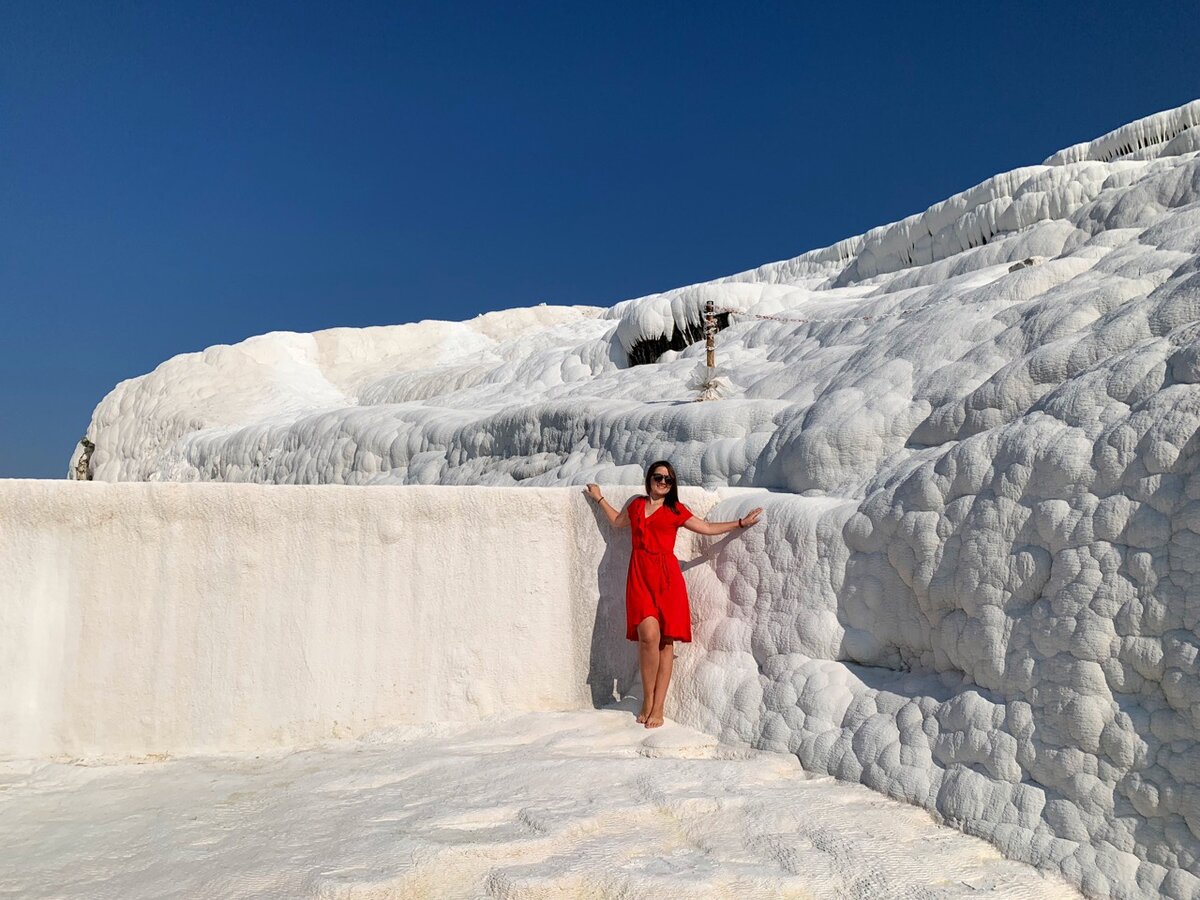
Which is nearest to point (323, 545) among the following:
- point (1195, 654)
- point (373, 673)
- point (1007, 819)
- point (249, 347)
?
point (373, 673)

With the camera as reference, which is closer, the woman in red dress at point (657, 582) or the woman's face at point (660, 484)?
the woman in red dress at point (657, 582)

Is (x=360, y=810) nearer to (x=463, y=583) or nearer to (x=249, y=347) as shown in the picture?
(x=463, y=583)

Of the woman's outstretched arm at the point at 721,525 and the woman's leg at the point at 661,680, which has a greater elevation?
the woman's outstretched arm at the point at 721,525

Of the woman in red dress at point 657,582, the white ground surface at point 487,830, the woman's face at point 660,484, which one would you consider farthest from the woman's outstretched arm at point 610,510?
the white ground surface at point 487,830

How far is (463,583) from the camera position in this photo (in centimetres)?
423

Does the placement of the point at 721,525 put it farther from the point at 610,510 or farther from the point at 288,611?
the point at 288,611

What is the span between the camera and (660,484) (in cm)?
Result: 418

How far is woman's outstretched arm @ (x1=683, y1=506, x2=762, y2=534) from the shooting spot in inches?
163

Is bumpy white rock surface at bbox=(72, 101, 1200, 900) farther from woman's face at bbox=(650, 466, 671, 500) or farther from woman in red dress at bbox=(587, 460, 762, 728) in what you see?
woman's face at bbox=(650, 466, 671, 500)

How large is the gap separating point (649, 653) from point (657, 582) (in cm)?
31

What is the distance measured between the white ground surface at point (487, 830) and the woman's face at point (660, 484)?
1062 millimetres

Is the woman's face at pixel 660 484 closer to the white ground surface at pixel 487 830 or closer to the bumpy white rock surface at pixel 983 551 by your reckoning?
the bumpy white rock surface at pixel 983 551

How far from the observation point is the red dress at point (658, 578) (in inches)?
161

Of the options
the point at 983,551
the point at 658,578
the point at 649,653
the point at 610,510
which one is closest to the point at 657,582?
the point at 658,578
